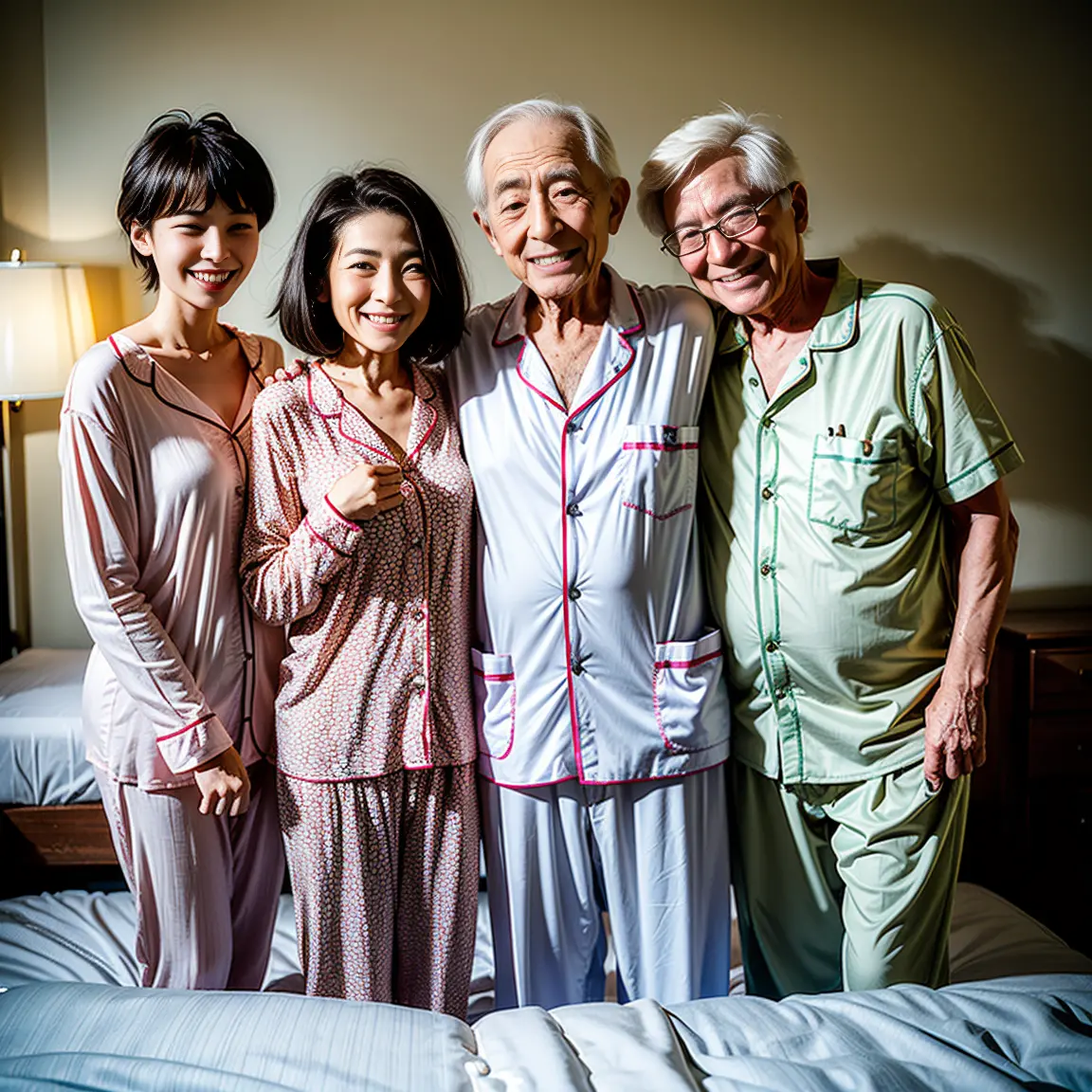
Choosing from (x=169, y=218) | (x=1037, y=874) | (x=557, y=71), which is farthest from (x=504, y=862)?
(x=557, y=71)

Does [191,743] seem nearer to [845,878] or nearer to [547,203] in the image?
[547,203]

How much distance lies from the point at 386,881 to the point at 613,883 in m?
0.39

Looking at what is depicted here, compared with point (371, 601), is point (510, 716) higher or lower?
lower

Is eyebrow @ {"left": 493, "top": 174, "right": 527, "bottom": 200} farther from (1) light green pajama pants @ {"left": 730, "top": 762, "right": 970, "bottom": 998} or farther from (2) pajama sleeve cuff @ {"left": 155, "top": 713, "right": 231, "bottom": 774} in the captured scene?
(1) light green pajama pants @ {"left": 730, "top": 762, "right": 970, "bottom": 998}

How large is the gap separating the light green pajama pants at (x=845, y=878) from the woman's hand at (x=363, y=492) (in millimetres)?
827

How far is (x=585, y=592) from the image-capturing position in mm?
1779

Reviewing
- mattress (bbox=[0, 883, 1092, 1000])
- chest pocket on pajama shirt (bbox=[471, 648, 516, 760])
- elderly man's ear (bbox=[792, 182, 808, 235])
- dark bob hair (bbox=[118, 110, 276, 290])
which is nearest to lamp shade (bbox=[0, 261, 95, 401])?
mattress (bbox=[0, 883, 1092, 1000])

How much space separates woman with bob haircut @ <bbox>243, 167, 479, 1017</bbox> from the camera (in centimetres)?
170

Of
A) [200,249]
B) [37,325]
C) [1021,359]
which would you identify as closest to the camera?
[200,249]

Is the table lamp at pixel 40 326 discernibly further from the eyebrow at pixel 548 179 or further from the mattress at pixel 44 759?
the eyebrow at pixel 548 179

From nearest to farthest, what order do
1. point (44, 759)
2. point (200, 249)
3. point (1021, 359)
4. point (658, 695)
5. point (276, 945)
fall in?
point (200, 249), point (658, 695), point (276, 945), point (44, 759), point (1021, 359)

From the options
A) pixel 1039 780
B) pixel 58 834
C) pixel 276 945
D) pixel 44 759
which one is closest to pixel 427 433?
pixel 276 945

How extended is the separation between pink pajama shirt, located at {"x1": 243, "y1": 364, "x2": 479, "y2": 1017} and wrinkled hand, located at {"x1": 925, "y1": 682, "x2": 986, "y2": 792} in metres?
0.77

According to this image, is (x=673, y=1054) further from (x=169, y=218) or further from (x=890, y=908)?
(x=169, y=218)
